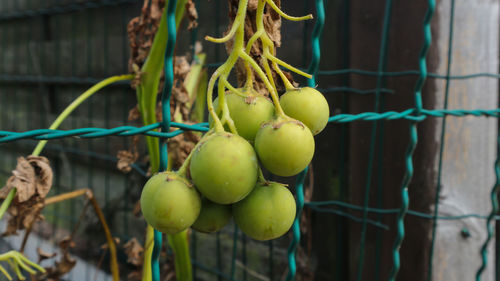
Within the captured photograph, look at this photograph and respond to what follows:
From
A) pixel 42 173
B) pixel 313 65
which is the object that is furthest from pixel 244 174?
pixel 42 173

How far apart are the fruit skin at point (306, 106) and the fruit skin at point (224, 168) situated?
8cm

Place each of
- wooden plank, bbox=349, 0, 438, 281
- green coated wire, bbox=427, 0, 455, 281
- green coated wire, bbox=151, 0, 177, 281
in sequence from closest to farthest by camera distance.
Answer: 1. green coated wire, bbox=151, 0, 177, 281
2. green coated wire, bbox=427, 0, 455, 281
3. wooden plank, bbox=349, 0, 438, 281

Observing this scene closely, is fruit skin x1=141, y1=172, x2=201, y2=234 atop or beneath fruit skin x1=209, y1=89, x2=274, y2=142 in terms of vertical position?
beneath

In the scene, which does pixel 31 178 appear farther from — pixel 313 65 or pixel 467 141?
pixel 467 141

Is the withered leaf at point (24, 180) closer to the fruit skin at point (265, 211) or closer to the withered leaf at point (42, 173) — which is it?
the withered leaf at point (42, 173)

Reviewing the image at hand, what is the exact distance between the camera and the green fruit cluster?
1.23 feet

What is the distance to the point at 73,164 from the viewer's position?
7.66 feet

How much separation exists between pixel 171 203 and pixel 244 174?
0.23 ft

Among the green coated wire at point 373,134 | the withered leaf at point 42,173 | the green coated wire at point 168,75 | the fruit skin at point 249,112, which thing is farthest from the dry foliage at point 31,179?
the green coated wire at point 373,134

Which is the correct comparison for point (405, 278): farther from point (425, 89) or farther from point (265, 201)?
point (265, 201)

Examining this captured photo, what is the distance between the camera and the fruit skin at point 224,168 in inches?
14.5

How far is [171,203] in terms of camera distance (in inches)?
15.0

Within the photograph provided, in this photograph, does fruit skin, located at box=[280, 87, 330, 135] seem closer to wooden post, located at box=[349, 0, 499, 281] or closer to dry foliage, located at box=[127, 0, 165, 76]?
dry foliage, located at box=[127, 0, 165, 76]

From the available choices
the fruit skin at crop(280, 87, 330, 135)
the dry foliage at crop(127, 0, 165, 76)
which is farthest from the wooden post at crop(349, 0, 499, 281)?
the fruit skin at crop(280, 87, 330, 135)
